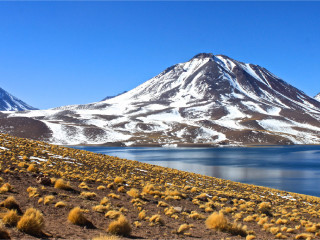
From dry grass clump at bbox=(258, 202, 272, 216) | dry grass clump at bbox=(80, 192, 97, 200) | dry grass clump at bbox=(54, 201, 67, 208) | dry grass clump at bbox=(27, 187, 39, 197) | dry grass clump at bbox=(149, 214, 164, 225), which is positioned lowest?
dry grass clump at bbox=(258, 202, 272, 216)

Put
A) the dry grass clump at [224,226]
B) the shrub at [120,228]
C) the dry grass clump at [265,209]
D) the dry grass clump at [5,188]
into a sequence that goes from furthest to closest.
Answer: the dry grass clump at [265,209], the dry grass clump at [224,226], the dry grass clump at [5,188], the shrub at [120,228]

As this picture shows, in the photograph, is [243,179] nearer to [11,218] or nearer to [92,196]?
[92,196]

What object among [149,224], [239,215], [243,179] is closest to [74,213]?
[149,224]

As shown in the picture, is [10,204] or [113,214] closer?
[10,204]

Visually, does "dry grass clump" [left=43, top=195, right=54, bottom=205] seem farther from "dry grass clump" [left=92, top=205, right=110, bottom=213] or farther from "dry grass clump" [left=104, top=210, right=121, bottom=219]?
"dry grass clump" [left=104, top=210, right=121, bottom=219]

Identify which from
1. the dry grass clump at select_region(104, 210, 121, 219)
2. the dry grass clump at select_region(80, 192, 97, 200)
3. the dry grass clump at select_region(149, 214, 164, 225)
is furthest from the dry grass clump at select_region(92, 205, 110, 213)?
the dry grass clump at select_region(149, 214, 164, 225)

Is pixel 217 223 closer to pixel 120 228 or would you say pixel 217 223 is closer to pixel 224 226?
pixel 224 226

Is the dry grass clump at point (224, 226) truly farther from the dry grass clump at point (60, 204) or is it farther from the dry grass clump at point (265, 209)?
the dry grass clump at point (265, 209)

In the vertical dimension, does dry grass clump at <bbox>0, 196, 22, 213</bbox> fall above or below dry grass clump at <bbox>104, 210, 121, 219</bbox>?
above

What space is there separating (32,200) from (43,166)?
10.3m

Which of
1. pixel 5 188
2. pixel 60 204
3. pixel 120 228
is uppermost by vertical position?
pixel 5 188

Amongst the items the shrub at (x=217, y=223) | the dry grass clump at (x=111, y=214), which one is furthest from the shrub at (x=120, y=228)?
the shrub at (x=217, y=223)

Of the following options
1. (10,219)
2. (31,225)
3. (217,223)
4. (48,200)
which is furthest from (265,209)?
(10,219)

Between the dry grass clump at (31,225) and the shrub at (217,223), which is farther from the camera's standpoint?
the shrub at (217,223)
